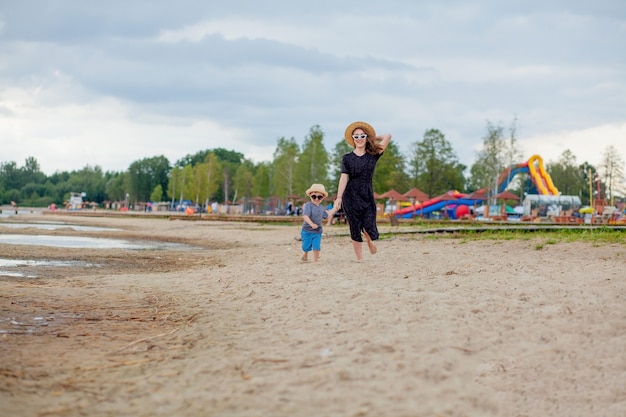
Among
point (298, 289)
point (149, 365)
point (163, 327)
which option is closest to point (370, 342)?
point (149, 365)

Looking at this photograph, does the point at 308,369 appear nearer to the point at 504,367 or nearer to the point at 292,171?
the point at 504,367

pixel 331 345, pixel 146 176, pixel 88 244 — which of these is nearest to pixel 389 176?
pixel 88 244

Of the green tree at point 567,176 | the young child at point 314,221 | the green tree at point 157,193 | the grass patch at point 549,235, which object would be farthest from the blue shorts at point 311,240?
the green tree at point 157,193

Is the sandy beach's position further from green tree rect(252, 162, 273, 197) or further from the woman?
green tree rect(252, 162, 273, 197)

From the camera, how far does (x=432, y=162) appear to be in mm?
62125

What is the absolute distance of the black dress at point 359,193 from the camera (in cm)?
905

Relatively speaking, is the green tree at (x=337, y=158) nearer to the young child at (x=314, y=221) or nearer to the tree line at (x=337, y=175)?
the tree line at (x=337, y=175)

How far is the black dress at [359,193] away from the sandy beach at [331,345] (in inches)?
54.3

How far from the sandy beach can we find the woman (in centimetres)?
139

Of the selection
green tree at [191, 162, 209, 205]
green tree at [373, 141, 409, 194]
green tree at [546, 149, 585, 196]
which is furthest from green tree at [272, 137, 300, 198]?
green tree at [546, 149, 585, 196]

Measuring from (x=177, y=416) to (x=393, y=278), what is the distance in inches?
172

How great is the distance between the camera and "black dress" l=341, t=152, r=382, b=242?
9055mm

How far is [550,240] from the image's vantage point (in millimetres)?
12406

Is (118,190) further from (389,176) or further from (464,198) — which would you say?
(464,198)
